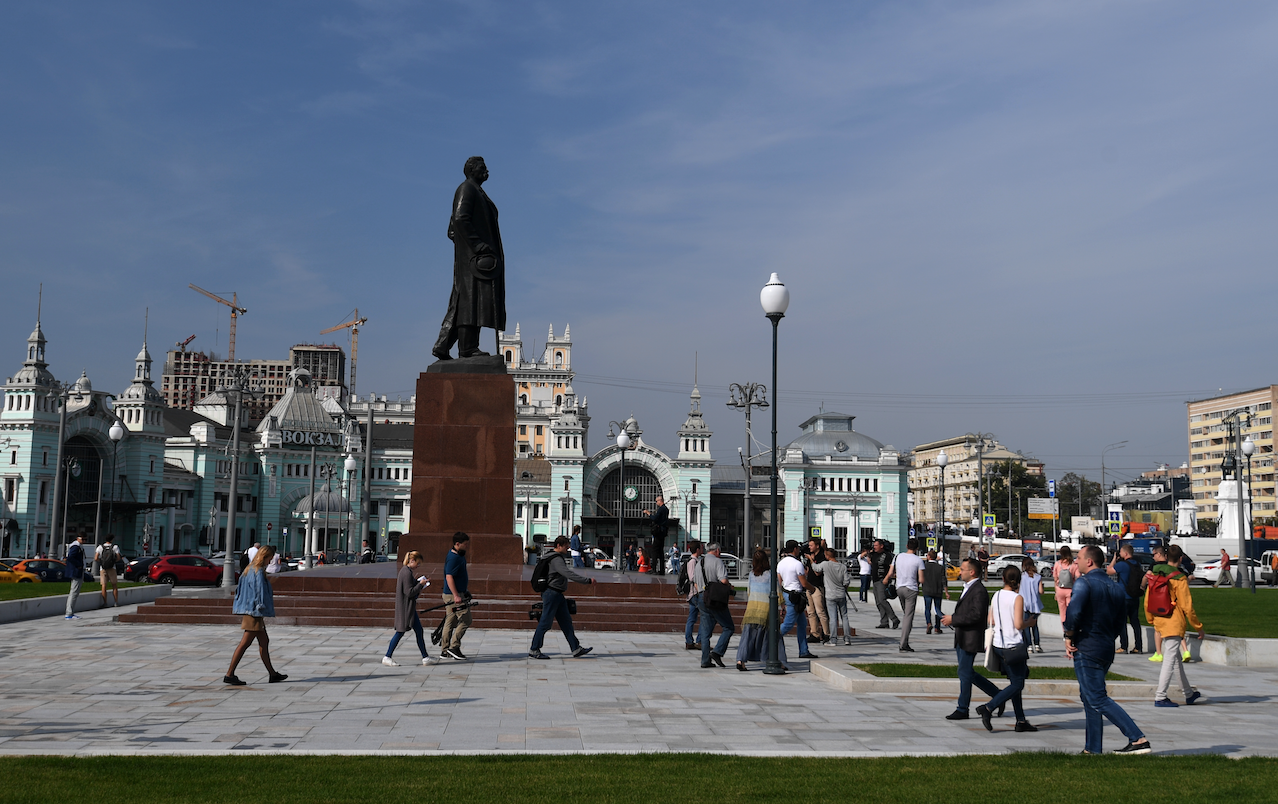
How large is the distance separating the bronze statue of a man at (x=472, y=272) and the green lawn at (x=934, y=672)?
10.7 m

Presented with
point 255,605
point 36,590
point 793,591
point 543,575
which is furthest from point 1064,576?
point 36,590

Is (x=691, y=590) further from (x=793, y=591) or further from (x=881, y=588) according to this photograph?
(x=881, y=588)

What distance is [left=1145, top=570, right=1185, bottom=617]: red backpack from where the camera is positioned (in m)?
12.1

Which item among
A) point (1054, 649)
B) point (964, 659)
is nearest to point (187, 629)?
point (964, 659)

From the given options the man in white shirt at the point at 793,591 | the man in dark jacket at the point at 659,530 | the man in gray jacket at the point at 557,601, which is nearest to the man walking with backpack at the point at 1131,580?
the man in white shirt at the point at 793,591

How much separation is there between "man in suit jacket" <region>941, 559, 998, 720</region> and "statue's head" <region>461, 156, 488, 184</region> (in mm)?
14215

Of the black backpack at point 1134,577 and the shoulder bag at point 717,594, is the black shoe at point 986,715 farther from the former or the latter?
the black backpack at point 1134,577

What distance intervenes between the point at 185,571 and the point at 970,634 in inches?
1365

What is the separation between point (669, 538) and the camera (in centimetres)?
9494

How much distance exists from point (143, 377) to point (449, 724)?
9929 cm

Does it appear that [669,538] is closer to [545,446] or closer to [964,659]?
[545,446]

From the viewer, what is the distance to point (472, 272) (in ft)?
71.4

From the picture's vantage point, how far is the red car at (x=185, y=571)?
38.3 metres

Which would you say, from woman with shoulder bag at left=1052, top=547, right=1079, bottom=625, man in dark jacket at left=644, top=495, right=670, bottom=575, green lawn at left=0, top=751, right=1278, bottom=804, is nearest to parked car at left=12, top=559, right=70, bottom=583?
man in dark jacket at left=644, top=495, right=670, bottom=575
